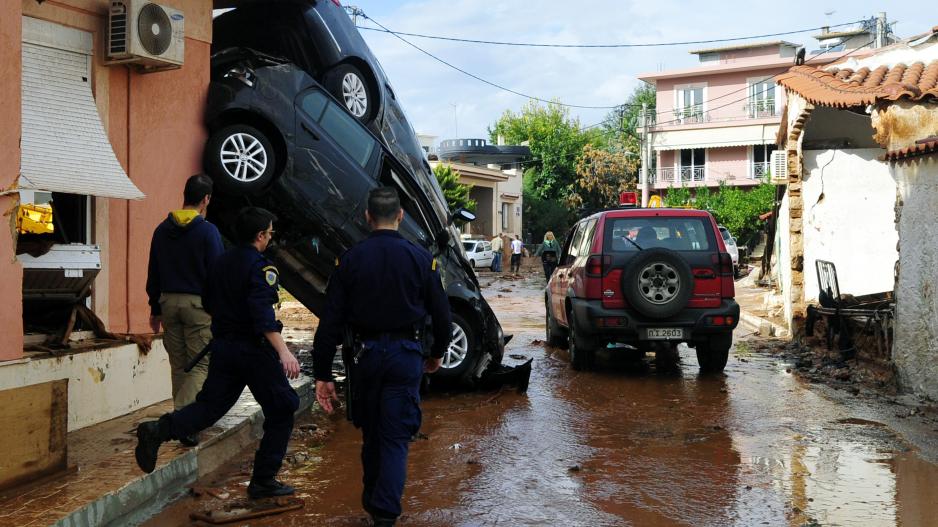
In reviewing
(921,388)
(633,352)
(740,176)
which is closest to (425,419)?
(921,388)

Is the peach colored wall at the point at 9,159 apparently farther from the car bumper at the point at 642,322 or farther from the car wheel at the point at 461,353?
the car bumper at the point at 642,322

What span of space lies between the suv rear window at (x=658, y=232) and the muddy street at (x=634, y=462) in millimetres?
1594

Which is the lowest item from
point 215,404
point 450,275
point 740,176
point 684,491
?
point 684,491

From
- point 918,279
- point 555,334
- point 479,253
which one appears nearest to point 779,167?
point 555,334

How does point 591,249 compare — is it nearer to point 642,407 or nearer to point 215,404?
point 642,407

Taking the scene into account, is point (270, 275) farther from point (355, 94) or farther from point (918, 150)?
point (355, 94)

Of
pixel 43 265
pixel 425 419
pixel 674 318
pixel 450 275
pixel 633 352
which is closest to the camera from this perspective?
pixel 43 265

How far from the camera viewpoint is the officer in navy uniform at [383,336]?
4.54 metres

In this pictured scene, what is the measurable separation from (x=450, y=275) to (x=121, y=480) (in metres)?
4.44

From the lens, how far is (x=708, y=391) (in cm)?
946

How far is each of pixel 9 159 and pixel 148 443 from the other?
1890 millimetres

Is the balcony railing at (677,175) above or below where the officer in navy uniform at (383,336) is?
above

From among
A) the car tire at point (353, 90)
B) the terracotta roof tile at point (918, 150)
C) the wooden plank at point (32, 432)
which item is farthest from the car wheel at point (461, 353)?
the terracotta roof tile at point (918, 150)

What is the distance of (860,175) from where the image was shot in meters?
14.1
